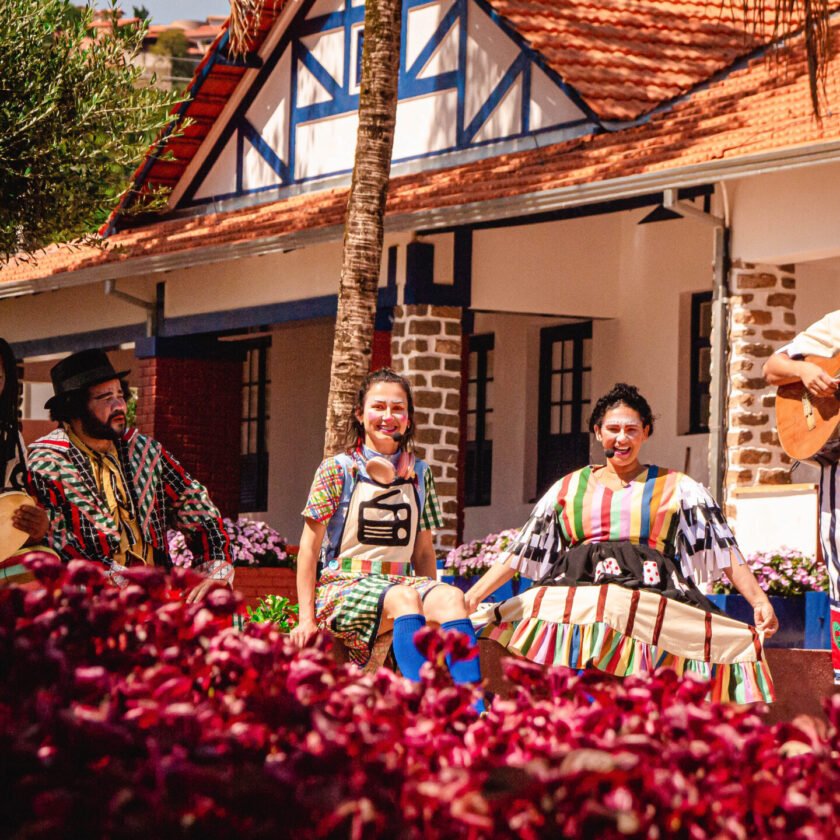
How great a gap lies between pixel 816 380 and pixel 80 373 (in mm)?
2685

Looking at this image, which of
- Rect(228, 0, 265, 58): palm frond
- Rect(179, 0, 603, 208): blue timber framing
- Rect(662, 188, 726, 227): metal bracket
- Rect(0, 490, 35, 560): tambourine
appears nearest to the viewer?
Rect(0, 490, 35, 560): tambourine

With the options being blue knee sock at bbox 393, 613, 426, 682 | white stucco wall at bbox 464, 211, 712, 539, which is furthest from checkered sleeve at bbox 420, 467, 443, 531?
white stucco wall at bbox 464, 211, 712, 539

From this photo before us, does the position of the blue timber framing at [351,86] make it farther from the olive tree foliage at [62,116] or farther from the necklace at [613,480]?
the necklace at [613,480]

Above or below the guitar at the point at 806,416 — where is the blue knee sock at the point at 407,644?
below

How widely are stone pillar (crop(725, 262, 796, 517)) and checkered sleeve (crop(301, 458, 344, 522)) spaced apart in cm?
602

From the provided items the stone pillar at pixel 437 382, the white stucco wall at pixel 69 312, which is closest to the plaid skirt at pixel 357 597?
the stone pillar at pixel 437 382

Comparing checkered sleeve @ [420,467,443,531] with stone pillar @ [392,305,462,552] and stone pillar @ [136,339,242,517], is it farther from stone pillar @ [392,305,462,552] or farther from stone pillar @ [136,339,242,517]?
stone pillar @ [136,339,242,517]

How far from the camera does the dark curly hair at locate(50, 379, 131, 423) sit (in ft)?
20.7

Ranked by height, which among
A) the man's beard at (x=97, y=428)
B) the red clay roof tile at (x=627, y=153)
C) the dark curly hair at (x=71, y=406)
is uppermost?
the red clay roof tile at (x=627, y=153)

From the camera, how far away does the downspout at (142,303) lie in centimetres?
1747

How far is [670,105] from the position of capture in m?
13.8

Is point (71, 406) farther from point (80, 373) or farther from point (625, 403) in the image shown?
point (625, 403)

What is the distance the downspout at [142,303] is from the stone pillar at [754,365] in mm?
7340

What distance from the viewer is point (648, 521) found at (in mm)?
6750
